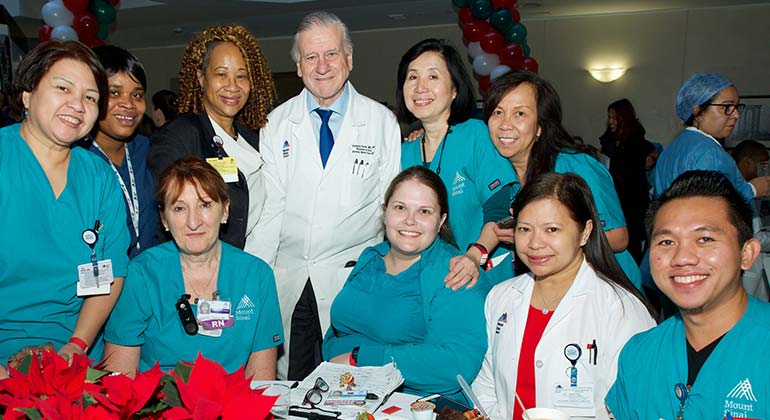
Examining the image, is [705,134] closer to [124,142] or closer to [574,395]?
[574,395]

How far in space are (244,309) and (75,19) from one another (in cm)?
493

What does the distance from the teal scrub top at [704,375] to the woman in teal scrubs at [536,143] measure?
100 cm

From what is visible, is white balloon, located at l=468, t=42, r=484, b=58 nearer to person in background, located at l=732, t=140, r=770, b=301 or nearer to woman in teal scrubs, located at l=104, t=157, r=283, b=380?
person in background, located at l=732, t=140, r=770, b=301

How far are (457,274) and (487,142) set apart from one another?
827 millimetres

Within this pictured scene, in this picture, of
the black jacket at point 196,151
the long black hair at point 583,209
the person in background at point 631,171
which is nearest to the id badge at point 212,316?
the black jacket at point 196,151

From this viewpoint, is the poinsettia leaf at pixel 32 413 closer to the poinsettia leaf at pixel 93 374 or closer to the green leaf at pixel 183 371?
the poinsettia leaf at pixel 93 374

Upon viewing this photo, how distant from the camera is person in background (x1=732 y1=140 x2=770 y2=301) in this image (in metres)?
3.86

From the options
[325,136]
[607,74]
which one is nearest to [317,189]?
[325,136]

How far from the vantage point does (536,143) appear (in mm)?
2957

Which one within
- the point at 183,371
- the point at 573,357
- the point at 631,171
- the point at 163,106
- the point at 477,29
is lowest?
the point at 573,357

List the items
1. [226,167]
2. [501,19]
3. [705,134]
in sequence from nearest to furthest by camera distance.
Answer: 1. [226,167]
2. [705,134]
3. [501,19]

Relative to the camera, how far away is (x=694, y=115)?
398cm

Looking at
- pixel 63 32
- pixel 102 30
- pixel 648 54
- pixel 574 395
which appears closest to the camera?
pixel 574 395

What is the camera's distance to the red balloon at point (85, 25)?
611 centimetres
